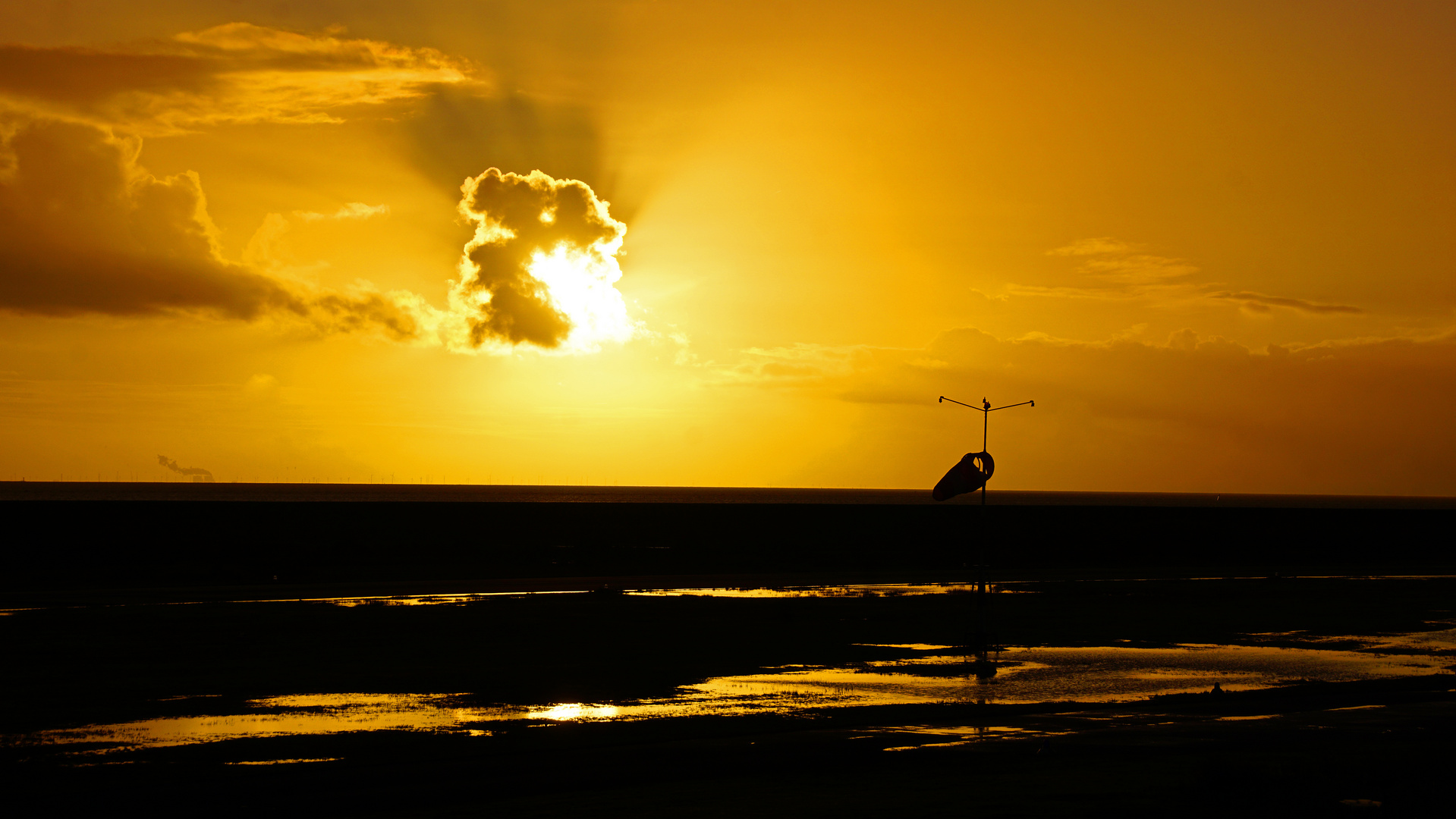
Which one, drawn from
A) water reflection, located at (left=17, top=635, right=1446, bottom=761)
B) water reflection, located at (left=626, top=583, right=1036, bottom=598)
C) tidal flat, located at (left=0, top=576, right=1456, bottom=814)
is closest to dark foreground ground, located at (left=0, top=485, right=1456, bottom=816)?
tidal flat, located at (left=0, top=576, right=1456, bottom=814)

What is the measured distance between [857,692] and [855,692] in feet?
0.27

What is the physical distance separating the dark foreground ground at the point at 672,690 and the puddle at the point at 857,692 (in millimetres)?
529

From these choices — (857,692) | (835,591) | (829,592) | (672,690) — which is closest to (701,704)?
(672,690)

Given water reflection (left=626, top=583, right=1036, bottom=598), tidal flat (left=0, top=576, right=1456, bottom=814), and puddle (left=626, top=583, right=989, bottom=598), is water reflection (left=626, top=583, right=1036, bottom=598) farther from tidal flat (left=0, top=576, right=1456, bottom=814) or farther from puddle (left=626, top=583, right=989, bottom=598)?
tidal flat (left=0, top=576, right=1456, bottom=814)

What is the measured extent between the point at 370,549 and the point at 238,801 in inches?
2273

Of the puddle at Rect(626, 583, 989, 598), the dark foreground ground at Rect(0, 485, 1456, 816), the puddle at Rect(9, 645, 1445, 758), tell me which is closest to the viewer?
the dark foreground ground at Rect(0, 485, 1456, 816)

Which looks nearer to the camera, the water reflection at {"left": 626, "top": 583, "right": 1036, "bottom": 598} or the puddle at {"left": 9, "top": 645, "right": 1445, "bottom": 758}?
the puddle at {"left": 9, "top": 645, "right": 1445, "bottom": 758}

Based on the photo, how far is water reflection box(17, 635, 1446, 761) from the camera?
1633 cm

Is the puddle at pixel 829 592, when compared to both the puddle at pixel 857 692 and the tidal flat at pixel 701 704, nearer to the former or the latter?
the tidal flat at pixel 701 704

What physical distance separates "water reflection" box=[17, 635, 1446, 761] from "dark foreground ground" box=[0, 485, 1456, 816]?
0.52 m

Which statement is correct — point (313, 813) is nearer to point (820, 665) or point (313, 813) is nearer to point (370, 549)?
point (820, 665)

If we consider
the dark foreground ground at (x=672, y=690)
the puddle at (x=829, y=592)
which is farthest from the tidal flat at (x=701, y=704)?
the puddle at (x=829, y=592)

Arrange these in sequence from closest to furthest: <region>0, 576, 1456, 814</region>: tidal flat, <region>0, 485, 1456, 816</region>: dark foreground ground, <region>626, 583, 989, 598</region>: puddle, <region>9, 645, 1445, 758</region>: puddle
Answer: <region>0, 485, 1456, 816</region>: dark foreground ground → <region>0, 576, 1456, 814</region>: tidal flat → <region>9, 645, 1445, 758</region>: puddle → <region>626, 583, 989, 598</region>: puddle

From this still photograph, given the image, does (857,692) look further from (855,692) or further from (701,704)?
(701,704)
